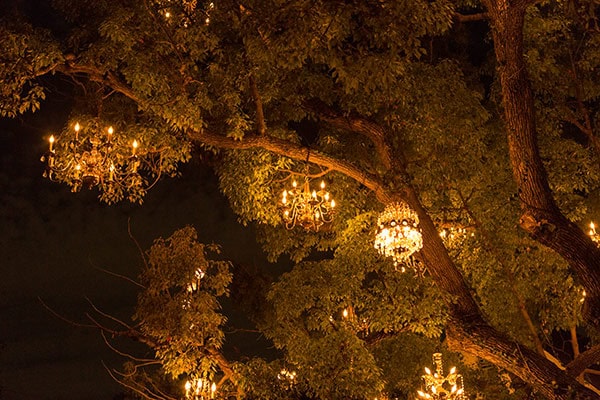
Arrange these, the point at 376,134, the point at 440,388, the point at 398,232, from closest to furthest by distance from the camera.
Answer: the point at 398,232 → the point at 440,388 → the point at 376,134

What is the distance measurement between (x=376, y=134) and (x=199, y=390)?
366cm

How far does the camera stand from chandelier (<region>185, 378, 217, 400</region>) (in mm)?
8039

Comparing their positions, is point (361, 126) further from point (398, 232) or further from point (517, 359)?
point (517, 359)

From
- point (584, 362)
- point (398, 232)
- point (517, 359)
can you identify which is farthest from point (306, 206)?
point (584, 362)

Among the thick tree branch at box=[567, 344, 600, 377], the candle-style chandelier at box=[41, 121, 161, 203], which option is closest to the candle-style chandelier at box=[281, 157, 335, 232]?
the candle-style chandelier at box=[41, 121, 161, 203]

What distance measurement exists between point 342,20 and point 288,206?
2377 mm

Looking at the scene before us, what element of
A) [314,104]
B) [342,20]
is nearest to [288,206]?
[314,104]

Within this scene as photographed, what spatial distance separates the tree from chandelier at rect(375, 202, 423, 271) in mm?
862

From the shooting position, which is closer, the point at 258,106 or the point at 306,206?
the point at 258,106

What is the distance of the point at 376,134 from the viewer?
862 centimetres

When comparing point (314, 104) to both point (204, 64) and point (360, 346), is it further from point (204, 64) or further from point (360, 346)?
point (360, 346)

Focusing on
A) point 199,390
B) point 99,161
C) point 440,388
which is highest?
point 99,161

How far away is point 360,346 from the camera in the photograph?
768cm

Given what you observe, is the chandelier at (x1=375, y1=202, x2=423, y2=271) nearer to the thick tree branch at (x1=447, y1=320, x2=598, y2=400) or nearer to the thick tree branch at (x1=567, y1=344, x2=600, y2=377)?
the thick tree branch at (x1=447, y1=320, x2=598, y2=400)
